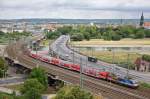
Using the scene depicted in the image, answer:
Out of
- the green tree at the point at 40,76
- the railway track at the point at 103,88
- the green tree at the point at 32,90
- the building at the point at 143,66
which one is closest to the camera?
the railway track at the point at 103,88

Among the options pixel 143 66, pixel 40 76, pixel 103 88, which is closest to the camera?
pixel 103 88

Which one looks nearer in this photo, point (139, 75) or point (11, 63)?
point (139, 75)

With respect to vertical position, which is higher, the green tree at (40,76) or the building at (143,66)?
the green tree at (40,76)

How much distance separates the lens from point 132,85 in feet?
203

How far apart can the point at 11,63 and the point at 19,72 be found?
1400 cm

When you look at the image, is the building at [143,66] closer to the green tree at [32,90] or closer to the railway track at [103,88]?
the railway track at [103,88]

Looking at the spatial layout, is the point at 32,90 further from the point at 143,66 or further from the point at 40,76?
the point at 143,66

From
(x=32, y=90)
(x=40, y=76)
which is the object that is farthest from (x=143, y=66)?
(x=32, y=90)

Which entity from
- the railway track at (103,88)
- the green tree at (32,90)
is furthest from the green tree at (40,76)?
the green tree at (32,90)

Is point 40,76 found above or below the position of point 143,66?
above

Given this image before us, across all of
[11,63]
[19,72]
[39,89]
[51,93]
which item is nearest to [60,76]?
[51,93]

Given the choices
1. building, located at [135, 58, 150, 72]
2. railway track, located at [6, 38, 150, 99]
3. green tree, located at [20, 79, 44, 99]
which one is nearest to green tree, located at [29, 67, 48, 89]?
railway track, located at [6, 38, 150, 99]

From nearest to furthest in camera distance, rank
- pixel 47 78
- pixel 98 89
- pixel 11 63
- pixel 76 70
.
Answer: pixel 98 89 < pixel 47 78 < pixel 76 70 < pixel 11 63

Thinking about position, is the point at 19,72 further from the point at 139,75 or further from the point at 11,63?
the point at 139,75
